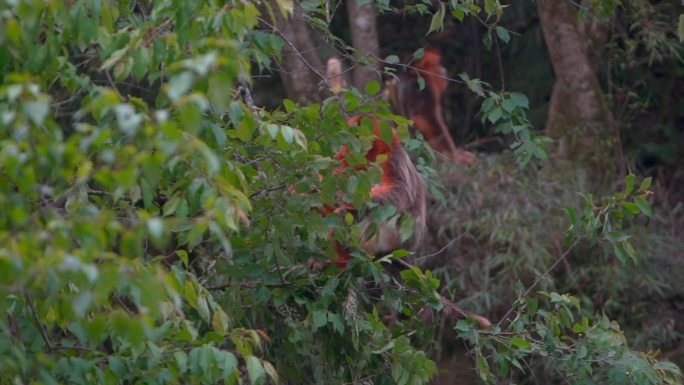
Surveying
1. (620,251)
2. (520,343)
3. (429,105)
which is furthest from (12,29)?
(429,105)

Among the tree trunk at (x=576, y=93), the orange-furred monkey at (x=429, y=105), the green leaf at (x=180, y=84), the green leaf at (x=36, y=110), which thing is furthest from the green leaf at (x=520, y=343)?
the orange-furred monkey at (x=429, y=105)

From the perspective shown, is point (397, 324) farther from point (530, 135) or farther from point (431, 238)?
point (431, 238)

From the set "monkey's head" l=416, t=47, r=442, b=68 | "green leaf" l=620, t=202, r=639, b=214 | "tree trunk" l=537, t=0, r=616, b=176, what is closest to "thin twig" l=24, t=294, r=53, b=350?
"green leaf" l=620, t=202, r=639, b=214

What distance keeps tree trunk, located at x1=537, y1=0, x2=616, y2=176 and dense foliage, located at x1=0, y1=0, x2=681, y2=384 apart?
3.22m

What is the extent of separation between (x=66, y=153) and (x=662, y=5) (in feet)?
19.8

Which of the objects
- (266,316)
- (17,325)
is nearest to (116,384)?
(17,325)

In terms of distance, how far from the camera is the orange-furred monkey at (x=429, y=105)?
8118 millimetres

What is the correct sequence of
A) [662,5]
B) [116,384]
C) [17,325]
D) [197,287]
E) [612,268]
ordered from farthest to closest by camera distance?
[662,5]
[612,268]
[197,287]
[17,325]
[116,384]

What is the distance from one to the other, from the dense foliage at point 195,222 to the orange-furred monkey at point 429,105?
3.72m

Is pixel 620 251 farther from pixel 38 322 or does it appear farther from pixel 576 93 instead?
pixel 576 93

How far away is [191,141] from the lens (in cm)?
212

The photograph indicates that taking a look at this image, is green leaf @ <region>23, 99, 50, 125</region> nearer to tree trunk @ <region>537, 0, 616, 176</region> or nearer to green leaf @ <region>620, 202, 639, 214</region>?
green leaf @ <region>620, 202, 639, 214</region>

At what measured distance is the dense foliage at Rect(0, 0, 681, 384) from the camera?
203cm

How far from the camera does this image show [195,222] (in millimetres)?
2988
